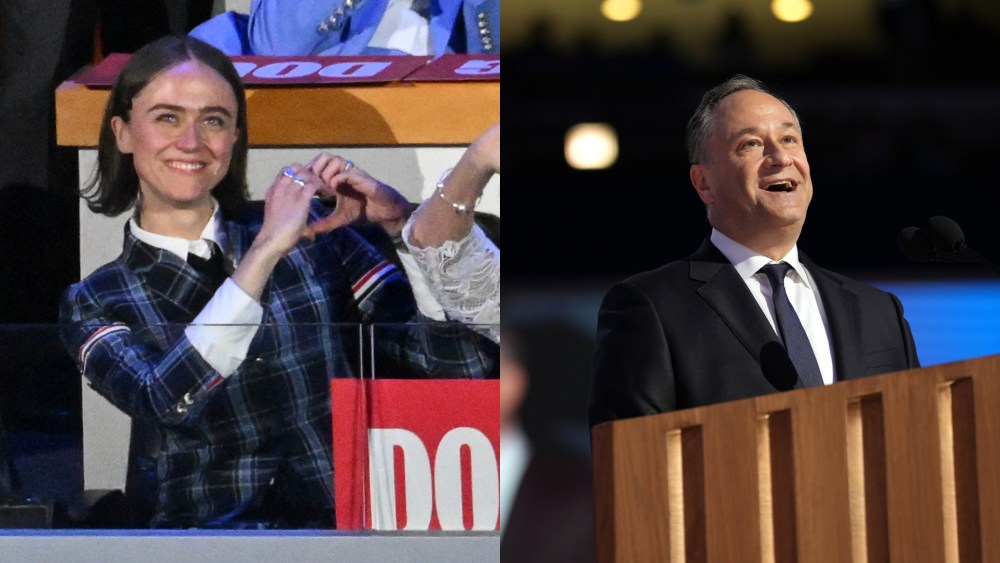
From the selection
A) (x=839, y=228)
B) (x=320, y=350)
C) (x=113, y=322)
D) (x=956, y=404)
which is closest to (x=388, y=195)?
(x=320, y=350)

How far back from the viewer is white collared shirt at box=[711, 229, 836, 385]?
326 centimetres

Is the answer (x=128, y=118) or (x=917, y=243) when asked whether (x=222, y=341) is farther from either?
(x=917, y=243)

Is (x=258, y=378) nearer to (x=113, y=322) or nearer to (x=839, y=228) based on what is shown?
(x=113, y=322)

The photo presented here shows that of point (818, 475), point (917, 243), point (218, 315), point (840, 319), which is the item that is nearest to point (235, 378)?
point (218, 315)

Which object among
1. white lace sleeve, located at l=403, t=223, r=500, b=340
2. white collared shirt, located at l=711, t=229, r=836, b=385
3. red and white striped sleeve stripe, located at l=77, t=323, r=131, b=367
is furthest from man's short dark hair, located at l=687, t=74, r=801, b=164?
red and white striped sleeve stripe, located at l=77, t=323, r=131, b=367

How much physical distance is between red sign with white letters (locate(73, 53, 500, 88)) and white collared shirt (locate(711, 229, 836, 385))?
1881mm

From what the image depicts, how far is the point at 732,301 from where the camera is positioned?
10.5 feet

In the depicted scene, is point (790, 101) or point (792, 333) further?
point (790, 101)

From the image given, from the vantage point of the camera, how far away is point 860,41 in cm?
370

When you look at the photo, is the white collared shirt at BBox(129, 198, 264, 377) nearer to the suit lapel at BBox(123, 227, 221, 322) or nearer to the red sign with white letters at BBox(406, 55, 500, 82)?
the suit lapel at BBox(123, 227, 221, 322)

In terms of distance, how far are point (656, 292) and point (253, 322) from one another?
6.83 feet

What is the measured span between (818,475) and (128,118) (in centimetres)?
360

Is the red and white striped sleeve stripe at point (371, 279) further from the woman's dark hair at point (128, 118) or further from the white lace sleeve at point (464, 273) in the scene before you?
the woman's dark hair at point (128, 118)

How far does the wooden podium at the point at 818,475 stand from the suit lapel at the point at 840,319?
1.13 meters
